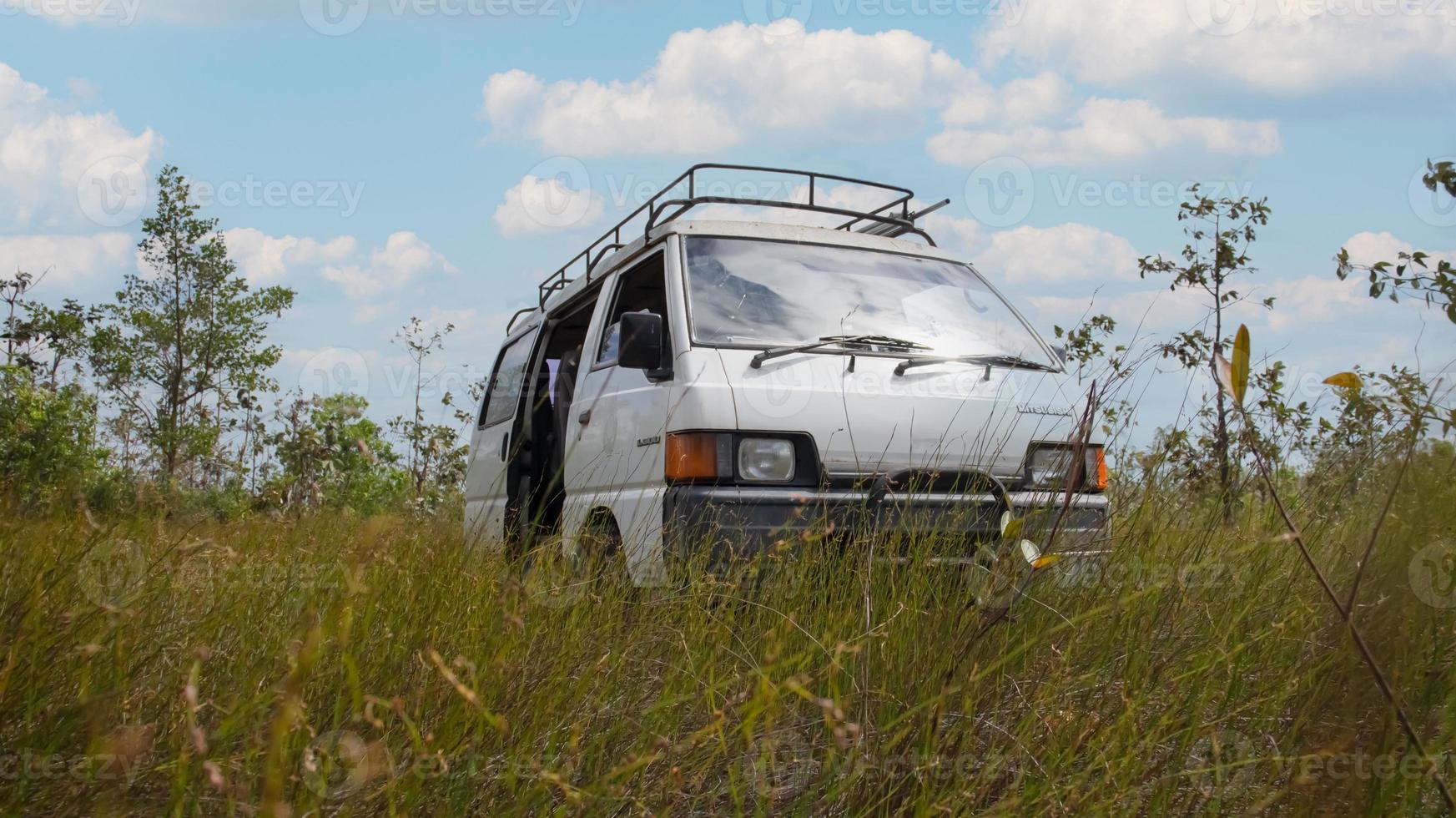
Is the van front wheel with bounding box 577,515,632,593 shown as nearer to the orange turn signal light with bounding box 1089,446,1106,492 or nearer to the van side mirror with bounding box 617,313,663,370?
the van side mirror with bounding box 617,313,663,370

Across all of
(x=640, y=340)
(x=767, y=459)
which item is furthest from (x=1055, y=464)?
(x=640, y=340)

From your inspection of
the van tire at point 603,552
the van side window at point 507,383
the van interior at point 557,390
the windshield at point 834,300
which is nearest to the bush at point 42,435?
the van side window at point 507,383

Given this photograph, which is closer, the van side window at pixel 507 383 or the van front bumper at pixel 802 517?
the van front bumper at pixel 802 517

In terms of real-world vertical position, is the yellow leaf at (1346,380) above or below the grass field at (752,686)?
above

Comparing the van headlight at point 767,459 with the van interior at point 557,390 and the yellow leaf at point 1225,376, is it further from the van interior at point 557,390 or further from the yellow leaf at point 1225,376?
the yellow leaf at point 1225,376

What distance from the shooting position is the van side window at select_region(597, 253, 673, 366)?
17.2ft

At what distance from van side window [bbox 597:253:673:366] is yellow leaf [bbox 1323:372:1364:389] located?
11.5 ft

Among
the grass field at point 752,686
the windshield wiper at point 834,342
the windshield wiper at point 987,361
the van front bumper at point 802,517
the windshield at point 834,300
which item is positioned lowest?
the grass field at point 752,686

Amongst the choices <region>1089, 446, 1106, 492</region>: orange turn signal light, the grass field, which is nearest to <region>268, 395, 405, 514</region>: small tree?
the grass field

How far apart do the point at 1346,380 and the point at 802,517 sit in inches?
90.5

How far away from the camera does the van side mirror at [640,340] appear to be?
4.17 meters

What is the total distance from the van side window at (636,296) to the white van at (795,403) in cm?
1

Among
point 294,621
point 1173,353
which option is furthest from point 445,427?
point 294,621

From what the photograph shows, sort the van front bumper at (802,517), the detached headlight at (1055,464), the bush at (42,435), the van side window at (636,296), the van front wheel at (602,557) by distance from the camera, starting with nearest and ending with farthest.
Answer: the van front bumper at (802,517), the van front wheel at (602,557), the detached headlight at (1055,464), the van side window at (636,296), the bush at (42,435)
